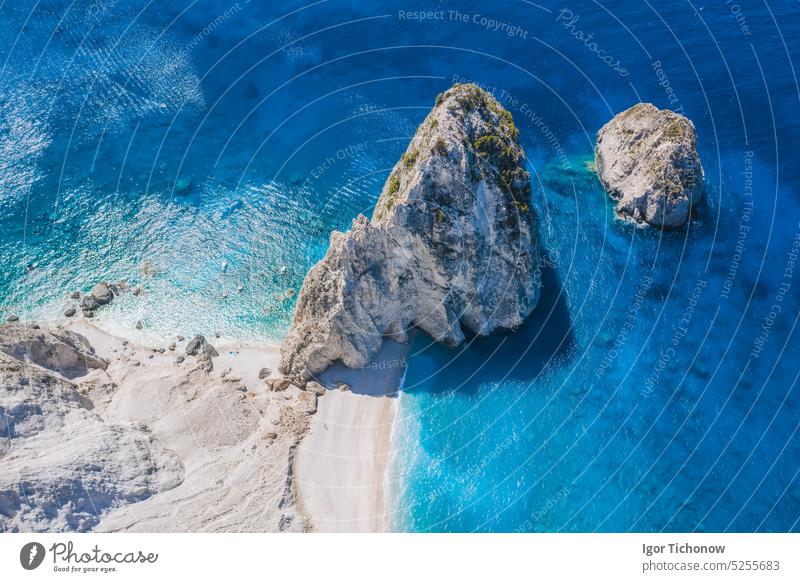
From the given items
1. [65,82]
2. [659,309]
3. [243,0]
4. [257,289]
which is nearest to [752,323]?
[659,309]

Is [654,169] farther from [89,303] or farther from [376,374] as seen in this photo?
[89,303]

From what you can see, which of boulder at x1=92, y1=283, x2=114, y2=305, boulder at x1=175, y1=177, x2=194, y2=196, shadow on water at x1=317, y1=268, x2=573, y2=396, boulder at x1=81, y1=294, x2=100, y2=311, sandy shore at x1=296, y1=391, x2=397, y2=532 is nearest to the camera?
sandy shore at x1=296, y1=391, x2=397, y2=532

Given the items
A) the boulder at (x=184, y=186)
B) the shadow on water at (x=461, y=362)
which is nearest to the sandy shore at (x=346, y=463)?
the shadow on water at (x=461, y=362)

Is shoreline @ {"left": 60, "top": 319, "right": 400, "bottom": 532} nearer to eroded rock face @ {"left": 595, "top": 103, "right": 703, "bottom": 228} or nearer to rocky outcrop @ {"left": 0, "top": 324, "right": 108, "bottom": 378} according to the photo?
rocky outcrop @ {"left": 0, "top": 324, "right": 108, "bottom": 378}

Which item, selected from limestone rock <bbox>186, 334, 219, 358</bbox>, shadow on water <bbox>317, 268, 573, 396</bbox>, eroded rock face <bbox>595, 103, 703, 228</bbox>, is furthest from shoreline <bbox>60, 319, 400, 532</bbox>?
eroded rock face <bbox>595, 103, 703, 228</bbox>

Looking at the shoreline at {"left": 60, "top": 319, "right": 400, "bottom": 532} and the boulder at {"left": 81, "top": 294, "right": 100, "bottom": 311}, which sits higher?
the boulder at {"left": 81, "top": 294, "right": 100, "bottom": 311}

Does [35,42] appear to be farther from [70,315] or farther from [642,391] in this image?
[642,391]

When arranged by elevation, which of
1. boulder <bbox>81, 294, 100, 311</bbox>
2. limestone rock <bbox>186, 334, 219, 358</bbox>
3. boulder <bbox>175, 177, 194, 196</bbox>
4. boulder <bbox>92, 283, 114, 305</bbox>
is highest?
boulder <bbox>175, 177, 194, 196</bbox>
